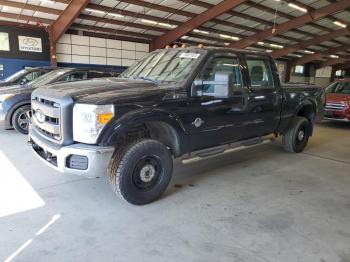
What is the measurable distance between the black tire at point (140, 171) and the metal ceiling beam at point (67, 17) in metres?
9.69

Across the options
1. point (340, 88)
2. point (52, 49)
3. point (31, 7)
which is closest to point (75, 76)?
point (31, 7)

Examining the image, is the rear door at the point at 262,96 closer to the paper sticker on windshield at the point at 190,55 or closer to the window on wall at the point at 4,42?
the paper sticker on windshield at the point at 190,55

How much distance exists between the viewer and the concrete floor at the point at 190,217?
2.38m

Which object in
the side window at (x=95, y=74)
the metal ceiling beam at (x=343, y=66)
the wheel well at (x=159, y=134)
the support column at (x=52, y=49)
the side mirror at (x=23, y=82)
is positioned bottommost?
the wheel well at (x=159, y=134)

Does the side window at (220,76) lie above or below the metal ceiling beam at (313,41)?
below

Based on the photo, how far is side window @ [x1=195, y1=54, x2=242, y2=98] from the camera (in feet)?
9.97

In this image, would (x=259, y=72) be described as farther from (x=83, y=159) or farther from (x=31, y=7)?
(x=31, y=7)

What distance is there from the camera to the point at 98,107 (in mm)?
2660

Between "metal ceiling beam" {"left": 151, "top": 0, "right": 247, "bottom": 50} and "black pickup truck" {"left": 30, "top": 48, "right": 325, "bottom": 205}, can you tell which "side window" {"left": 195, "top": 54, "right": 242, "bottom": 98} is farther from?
"metal ceiling beam" {"left": 151, "top": 0, "right": 247, "bottom": 50}

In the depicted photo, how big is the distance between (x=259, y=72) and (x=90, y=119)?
8.84ft

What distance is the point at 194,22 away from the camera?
1451 centimetres

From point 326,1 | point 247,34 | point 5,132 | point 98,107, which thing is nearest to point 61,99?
point 98,107

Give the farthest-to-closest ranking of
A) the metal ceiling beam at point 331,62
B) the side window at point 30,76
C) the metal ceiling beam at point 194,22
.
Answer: the metal ceiling beam at point 331,62 → the metal ceiling beam at point 194,22 → the side window at point 30,76

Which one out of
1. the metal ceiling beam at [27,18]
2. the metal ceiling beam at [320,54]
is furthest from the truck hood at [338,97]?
the metal ceiling beam at [320,54]
